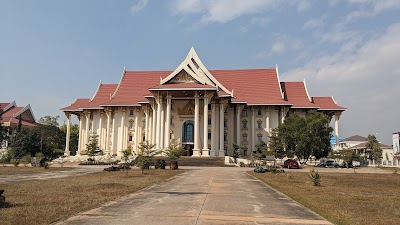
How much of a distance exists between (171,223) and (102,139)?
53.2 metres

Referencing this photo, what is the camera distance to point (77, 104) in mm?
62094

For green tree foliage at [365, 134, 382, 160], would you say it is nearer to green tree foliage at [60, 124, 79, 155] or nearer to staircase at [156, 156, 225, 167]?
staircase at [156, 156, 225, 167]

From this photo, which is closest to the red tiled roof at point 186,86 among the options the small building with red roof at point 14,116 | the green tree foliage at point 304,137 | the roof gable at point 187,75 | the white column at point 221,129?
the roof gable at point 187,75

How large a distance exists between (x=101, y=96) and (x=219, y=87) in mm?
23051

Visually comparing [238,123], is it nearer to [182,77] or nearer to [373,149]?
[182,77]

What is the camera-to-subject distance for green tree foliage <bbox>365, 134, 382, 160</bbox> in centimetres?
6531

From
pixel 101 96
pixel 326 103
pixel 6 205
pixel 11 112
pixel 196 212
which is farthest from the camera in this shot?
pixel 11 112

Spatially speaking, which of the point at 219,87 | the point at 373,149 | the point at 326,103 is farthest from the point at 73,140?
the point at 373,149

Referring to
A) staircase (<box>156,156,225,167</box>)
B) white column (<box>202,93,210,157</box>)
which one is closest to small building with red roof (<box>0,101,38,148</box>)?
white column (<box>202,93,210,157</box>)

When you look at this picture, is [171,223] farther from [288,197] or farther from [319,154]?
[319,154]

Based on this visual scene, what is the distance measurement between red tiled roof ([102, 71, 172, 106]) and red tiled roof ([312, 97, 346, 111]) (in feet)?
84.3

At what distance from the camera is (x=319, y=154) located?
43375 mm

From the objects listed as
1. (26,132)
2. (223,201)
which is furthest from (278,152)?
(26,132)

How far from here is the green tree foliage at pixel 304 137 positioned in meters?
42.0
